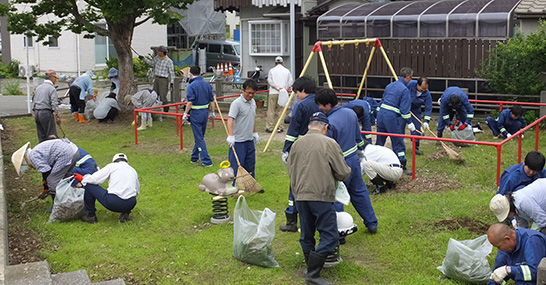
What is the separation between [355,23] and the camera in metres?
19.0

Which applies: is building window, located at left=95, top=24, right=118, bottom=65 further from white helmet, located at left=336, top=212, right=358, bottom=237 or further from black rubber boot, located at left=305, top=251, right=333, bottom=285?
black rubber boot, located at left=305, top=251, right=333, bottom=285

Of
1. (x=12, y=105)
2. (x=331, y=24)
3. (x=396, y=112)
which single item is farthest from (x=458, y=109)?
(x=12, y=105)

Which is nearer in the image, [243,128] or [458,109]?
[243,128]

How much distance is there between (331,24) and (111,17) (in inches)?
275

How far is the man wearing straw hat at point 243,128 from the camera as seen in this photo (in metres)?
9.71

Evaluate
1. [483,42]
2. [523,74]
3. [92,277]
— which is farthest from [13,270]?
[483,42]

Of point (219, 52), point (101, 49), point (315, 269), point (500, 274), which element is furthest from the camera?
point (219, 52)

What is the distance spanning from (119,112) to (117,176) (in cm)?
1001

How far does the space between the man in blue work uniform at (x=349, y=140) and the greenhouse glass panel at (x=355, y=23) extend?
11.8 metres

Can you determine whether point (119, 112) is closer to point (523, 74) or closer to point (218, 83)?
point (218, 83)

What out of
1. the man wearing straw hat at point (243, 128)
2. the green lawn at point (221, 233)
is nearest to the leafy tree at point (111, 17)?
the green lawn at point (221, 233)

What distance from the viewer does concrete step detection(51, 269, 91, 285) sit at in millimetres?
6277

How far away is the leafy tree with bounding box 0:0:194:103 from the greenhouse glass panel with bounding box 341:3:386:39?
4.93 meters

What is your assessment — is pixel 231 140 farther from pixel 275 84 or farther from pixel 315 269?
pixel 275 84
